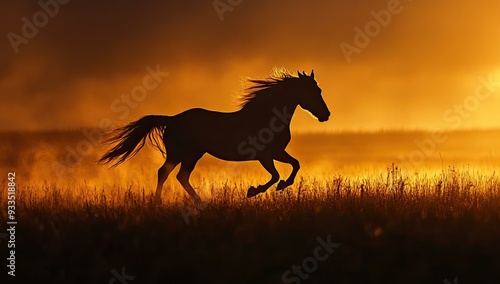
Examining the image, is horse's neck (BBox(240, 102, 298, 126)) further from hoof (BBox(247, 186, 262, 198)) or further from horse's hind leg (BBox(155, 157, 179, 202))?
horse's hind leg (BBox(155, 157, 179, 202))

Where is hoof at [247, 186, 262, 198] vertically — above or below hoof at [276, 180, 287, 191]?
below

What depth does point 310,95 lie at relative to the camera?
14141 millimetres

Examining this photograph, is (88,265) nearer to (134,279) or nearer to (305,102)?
(134,279)

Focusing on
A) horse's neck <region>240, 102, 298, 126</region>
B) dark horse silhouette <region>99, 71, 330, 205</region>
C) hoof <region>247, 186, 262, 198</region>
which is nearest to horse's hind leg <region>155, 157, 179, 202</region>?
dark horse silhouette <region>99, 71, 330, 205</region>

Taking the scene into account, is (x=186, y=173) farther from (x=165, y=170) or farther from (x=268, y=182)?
(x=268, y=182)

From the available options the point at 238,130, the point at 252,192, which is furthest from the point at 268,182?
the point at 238,130

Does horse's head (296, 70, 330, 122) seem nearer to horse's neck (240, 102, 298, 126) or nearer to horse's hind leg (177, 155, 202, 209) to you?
horse's neck (240, 102, 298, 126)

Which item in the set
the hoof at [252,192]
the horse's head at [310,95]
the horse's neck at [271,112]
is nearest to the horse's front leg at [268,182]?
the hoof at [252,192]

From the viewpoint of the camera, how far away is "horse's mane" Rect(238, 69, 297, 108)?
14125mm

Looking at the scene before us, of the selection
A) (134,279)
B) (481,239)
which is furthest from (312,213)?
(134,279)

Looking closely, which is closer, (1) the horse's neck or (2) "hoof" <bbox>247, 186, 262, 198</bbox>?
(2) "hoof" <bbox>247, 186, 262, 198</bbox>

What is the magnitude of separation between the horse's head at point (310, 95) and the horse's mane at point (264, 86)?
0.25 metres

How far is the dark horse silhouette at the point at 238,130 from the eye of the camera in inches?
541

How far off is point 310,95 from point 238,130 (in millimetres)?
1436
